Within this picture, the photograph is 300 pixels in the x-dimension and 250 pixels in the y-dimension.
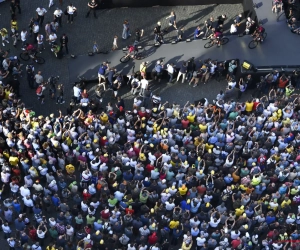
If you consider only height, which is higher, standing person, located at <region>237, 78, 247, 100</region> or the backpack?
the backpack

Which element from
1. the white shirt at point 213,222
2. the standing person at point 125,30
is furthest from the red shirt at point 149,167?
the standing person at point 125,30

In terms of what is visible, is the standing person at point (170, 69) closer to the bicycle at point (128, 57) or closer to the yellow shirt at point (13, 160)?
the bicycle at point (128, 57)

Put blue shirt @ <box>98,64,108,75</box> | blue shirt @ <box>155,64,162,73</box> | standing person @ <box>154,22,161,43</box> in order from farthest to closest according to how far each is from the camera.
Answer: standing person @ <box>154,22,161,43</box> < blue shirt @ <box>155,64,162,73</box> < blue shirt @ <box>98,64,108,75</box>

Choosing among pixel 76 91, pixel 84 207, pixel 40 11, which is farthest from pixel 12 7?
pixel 84 207

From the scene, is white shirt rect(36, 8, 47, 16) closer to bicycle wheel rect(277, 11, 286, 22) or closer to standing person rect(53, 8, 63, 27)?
standing person rect(53, 8, 63, 27)

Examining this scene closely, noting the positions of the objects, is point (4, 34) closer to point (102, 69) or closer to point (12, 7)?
point (12, 7)

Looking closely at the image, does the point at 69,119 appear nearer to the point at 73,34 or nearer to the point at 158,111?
the point at 158,111

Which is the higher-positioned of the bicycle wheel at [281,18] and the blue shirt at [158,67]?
the bicycle wheel at [281,18]

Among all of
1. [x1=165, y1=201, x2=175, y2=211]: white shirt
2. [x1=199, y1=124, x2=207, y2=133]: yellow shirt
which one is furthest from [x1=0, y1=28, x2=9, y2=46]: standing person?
[x1=165, y1=201, x2=175, y2=211]: white shirt

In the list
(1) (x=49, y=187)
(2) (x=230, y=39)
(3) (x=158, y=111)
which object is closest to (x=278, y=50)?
(2) (x=230, y=39)
